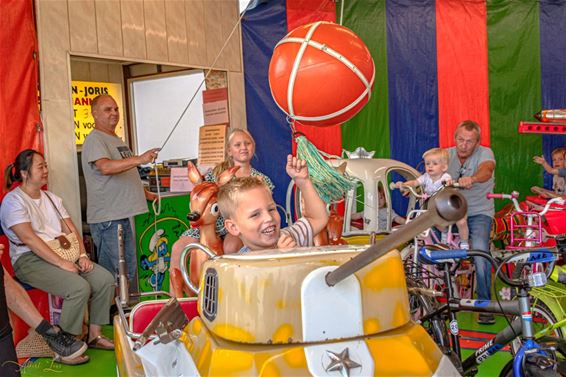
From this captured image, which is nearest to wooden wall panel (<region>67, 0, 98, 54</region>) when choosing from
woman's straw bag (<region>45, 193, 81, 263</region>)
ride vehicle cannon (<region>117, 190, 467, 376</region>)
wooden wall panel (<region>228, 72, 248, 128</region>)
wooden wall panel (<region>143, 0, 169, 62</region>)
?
wooden wall panel (<region>143, 0, 169, 62</region>)

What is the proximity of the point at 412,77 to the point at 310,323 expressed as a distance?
16.6ft

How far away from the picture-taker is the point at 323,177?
3.40 meters

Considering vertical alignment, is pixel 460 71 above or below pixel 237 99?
above

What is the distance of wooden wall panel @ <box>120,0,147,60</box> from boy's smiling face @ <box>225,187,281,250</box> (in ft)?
11.3

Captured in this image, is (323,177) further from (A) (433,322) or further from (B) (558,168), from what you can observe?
(B) (558,168)

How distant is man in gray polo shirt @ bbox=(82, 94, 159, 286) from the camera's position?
14.9ft

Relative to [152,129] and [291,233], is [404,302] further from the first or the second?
[152,129]

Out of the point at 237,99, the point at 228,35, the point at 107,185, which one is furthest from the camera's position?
the point at 237,99

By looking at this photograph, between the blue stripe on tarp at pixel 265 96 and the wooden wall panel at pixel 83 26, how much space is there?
1.75 m

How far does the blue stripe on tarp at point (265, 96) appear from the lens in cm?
612

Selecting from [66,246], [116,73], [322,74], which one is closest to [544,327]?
[322,74]

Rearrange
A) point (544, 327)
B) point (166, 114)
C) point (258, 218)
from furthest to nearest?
1. point (166, 114)
2. point (544, 327)
3. point (258, 218)

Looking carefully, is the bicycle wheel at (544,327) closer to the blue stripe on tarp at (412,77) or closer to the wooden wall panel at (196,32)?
the blue stripe on tarp at (412,77)

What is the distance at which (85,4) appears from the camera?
4805 mm
